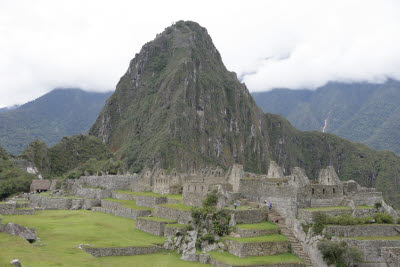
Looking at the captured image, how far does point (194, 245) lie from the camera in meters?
25.3

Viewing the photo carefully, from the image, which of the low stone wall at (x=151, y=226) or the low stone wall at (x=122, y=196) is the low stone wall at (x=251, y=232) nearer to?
the low stone wall at (x=151, y=226)

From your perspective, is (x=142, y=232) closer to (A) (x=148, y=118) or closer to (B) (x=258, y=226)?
(B) (x=258, y=226)

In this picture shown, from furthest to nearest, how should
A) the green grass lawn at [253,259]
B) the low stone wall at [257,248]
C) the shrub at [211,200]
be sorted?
1. the shrub at [211,200]
2. the low stone wall at [257,248]
3. the green grass lawn at [253,259]

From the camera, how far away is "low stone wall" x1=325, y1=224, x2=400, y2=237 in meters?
23.0

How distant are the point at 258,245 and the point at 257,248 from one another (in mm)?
169

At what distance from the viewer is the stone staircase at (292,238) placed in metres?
23.0

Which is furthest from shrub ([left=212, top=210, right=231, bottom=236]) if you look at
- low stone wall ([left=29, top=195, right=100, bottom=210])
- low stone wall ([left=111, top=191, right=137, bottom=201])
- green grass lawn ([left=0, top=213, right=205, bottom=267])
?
low stone wall ([left=29, top=195, right=100, bottom=210])

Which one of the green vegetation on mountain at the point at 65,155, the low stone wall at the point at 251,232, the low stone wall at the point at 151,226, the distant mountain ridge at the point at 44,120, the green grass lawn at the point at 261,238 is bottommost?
the low stone wall at the point at 151,226

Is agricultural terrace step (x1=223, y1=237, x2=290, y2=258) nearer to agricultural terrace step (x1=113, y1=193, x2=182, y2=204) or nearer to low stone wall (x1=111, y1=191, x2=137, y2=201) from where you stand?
agricultural terrace step (x1=113, y1=193, x2=182, y2=204)

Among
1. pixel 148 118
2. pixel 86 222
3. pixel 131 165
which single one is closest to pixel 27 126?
pixel 131 165

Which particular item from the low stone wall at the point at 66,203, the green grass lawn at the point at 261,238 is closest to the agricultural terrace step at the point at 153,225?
the green grass lawn at the point at 261,238

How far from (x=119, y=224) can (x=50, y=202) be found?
16330 millimetres

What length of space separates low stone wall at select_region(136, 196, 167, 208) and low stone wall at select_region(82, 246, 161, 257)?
419 inches

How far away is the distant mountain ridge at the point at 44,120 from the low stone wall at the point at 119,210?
272 ft
